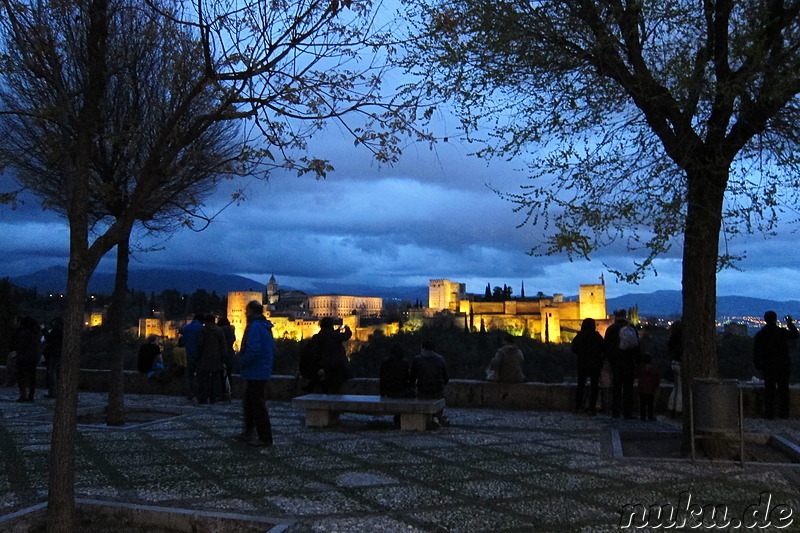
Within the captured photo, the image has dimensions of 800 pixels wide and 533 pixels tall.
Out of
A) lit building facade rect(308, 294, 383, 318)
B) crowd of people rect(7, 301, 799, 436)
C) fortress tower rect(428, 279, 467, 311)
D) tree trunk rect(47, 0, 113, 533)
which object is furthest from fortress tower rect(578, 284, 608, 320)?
tree trunk rect(47, 0, 113, 533)

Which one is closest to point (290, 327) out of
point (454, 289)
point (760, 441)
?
point (454, 289)

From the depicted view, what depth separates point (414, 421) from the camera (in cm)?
877

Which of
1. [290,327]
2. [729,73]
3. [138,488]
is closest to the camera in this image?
[138,488]

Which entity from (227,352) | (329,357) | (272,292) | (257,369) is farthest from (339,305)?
(257,369)

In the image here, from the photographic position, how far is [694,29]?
25.2 ft

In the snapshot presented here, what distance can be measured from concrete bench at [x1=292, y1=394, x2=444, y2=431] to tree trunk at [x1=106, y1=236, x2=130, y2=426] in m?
2.45

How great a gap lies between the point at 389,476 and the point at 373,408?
261cm

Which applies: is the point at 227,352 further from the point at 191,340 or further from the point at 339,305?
the point at 339,305

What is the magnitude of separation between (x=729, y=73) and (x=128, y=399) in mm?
→ 10939

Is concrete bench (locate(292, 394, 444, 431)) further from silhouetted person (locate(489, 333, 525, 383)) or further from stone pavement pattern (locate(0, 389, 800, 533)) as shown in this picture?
silhouetted person (locate(489, 333, 525, 383))

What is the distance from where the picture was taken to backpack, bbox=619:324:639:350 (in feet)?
32.0

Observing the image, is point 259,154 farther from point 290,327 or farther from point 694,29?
point 290,327

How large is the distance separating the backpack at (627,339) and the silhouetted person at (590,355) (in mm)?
420

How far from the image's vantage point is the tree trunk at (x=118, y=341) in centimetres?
903
